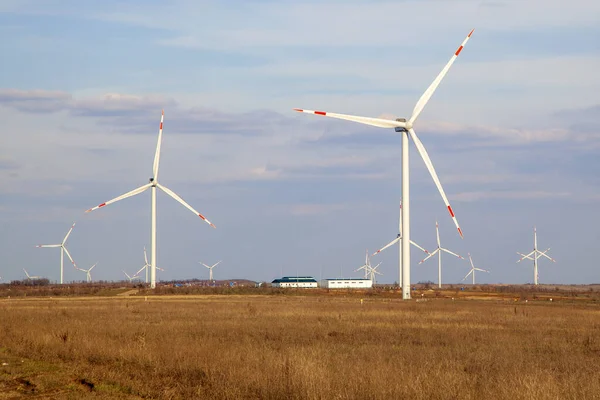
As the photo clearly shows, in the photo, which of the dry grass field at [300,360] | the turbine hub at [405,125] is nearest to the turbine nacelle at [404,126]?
the turbine hub at [405,125]

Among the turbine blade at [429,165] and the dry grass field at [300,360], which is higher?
the turbine blade at [429,165]

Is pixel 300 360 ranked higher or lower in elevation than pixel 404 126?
lower

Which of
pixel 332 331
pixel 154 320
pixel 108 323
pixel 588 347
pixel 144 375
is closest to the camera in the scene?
pixel 144 375

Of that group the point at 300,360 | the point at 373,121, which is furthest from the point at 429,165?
the point at 300,360

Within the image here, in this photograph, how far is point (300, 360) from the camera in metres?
22.5

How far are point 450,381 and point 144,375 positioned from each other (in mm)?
8881

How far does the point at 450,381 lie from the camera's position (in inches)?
758

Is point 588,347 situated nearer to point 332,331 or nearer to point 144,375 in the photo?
point 332,331

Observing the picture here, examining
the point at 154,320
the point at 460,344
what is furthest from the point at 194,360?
the point at 154,320

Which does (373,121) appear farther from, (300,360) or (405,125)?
(300,360)

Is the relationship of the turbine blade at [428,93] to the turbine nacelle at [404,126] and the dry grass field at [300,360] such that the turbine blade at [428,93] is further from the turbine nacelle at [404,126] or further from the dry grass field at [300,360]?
the dry grass field at [300,360]

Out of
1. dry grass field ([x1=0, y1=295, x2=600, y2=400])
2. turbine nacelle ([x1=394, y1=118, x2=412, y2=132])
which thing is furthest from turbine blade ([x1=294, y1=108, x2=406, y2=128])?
dry grass field ([x1=0, y1=295, x2=600, y2=400])

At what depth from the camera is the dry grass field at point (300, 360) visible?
62.5 ft

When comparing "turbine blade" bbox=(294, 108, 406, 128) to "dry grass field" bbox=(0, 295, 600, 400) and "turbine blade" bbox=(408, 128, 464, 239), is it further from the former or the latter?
"dry grass field" bbox=(0, 295, 600, 400)
